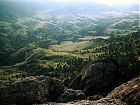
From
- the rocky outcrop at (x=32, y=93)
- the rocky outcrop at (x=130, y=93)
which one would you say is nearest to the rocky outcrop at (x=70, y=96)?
the rocky outcrop at (x=32, y=93)

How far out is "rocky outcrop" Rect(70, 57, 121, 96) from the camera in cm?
11481

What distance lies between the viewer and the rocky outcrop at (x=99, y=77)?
114812 millimetres

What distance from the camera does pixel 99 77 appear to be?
117875mm

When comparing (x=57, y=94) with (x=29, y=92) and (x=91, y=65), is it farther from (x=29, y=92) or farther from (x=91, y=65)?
(x=91, y=65)

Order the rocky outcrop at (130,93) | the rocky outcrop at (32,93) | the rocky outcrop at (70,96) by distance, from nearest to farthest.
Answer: the rocky outcrop at (130,93), the rocky outcrop at (32,93), the rocky outcrop at (70,96)

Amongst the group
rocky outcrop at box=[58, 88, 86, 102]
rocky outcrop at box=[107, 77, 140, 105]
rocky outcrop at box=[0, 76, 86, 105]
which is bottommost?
rocky outcrop at box=[58, 88, 86, 102]

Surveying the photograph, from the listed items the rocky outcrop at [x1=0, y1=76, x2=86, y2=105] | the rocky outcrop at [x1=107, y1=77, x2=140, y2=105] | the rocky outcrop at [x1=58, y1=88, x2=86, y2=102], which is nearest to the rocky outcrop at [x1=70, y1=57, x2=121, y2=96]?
the rocky outcrop at [x1=58, y1=88, x2=86, y2=102]

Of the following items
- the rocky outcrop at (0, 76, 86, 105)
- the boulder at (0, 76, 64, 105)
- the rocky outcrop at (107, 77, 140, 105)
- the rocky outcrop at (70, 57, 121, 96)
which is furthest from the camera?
the rocky outcrop at (70, 57, 121, 96)

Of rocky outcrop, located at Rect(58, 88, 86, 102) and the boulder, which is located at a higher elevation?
the boulder

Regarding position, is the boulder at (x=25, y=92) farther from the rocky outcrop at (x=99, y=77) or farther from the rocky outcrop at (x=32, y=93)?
the rocky outcrop at (x=99, y=77)

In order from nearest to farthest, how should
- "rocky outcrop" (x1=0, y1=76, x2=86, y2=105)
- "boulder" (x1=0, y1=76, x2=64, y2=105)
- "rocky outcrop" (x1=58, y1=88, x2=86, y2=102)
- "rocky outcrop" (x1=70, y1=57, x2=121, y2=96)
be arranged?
"boulder" (x1=0, y1=76, x2=64, y2=105) → "rocky outcrop" (x1=0, y1=76, x2=86, y2=105) → "rocky outcrop" (x1=58, y1=88, x2=86, y2=102) → "rocky outcrop" (x1=70, y1=57, x2=121, y2=96)

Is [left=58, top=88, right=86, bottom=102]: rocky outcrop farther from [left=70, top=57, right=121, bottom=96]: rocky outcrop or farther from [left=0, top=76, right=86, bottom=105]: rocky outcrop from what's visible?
[left=70, top=57, right=121, bottom=96]: rocky outcrop

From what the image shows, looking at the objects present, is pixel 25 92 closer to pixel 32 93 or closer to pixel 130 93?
pixel 32 93

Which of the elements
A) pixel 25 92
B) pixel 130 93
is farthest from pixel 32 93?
pixel 130 93
